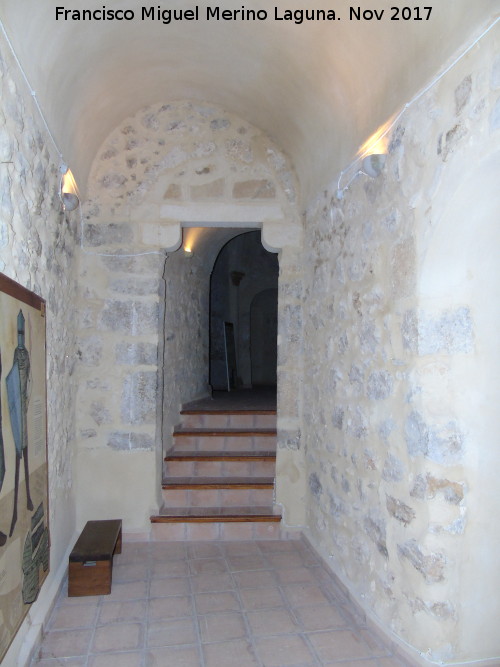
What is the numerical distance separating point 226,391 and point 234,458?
2.96 metres

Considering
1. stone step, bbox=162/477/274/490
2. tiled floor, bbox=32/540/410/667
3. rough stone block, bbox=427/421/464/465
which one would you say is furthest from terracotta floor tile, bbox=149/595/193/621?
rough stone block, bbox=427/421/464/465

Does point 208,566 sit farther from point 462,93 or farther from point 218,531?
point 462,93

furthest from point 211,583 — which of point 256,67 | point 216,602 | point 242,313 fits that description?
point 242,313

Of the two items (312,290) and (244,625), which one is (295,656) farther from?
(312,290)

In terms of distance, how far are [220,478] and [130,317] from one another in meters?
1.49

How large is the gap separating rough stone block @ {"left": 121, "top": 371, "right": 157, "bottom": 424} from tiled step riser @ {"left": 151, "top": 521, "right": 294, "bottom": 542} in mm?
782

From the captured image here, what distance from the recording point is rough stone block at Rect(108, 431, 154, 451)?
378 cm

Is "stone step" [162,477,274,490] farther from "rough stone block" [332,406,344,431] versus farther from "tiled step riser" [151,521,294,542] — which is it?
"rough stone block" [332,406,344,431]

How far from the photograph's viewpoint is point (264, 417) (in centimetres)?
470

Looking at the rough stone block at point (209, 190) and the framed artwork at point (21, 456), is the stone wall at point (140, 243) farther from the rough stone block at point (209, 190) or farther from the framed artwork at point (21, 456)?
the framed artwork at point (21, 456)

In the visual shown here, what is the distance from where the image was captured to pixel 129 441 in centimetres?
379

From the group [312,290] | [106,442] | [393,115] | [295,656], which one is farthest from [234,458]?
[393,115]

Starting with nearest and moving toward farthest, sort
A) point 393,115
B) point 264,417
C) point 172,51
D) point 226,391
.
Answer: point 393,115
point 172,51
point 264,417
point 226,391

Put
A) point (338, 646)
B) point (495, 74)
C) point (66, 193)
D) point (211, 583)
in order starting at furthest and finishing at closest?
point (211, 583)
point (66, 193)
point (338, 646)
point (495, 74)
